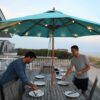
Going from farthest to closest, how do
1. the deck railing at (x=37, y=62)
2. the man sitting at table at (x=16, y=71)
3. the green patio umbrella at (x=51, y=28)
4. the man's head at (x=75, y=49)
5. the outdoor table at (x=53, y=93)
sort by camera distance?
the deck railing at (x=37, y=62) < the green patio umbrella at (x=51, y=28) < the man's head at (x=75, y=49) < the outdoor table at (x=53, y=93) < the man sitting at table at (x=16, y=71)

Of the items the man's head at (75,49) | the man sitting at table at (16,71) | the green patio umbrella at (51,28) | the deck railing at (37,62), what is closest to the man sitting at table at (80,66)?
the man's head at (75,49)

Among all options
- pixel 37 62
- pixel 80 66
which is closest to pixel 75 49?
pixel 80 66

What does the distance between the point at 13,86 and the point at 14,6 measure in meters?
19.1

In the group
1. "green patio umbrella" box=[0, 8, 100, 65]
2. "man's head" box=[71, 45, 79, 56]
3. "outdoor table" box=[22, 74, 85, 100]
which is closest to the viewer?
"outdoor table" box=[22, 74, 85, 100]

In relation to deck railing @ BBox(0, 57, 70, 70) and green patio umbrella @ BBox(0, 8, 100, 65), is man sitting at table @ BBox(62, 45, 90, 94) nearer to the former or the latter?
green patio umbrella @ BBox(0, 8, 100, 65)

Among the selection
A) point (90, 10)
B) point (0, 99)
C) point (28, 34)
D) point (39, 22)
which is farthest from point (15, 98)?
point (90, 10)

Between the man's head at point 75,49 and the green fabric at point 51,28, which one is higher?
the green fabric at point 51,28

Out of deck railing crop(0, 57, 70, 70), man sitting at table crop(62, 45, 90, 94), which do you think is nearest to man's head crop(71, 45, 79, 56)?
man sitting at table crop(62, 45, 90, 94)

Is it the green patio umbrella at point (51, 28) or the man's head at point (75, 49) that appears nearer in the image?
the man's head at point (75, 49)

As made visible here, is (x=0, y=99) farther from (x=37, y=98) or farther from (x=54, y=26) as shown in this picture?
(x=54, y=26)

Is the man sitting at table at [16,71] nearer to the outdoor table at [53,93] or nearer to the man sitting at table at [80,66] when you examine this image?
the outdoor table at [53,93]

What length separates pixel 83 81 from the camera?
235 inches

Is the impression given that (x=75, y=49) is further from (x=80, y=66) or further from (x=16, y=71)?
(x=16, y=71)

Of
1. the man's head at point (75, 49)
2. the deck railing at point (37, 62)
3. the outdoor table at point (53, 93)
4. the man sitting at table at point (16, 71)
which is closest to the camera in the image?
the man sitting at table at point (16, 71)
